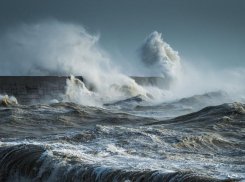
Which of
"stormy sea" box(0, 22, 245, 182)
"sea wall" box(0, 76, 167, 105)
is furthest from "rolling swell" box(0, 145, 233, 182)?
"sea wall" box(0, 76, 167, 105)

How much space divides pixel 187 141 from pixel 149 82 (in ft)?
54.4

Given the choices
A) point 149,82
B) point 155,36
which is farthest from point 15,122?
point 155,36

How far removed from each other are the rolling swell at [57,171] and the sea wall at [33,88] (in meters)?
9.96

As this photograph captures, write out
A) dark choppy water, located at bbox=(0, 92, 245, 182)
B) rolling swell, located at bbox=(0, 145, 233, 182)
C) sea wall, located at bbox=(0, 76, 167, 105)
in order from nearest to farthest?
rolling swell, located at bbox=(0, 145, 233, 182) → dark choppy water, located at bbox=(0, 92, 245, 182) → sea wall, located at bbox=(0, 76, 167, 105)

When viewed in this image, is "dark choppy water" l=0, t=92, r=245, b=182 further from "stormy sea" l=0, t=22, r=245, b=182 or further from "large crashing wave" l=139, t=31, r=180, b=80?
"large crashing wave" l=139, t=31, r=180, b=80

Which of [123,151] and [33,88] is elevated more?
[33,88]

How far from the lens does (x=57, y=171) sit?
2.54 m

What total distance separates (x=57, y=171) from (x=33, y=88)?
11.4 m

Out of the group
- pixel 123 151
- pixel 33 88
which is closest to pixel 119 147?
pixel 123 151

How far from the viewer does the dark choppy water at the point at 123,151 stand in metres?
2.44

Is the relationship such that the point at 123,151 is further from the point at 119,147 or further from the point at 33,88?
the point at 33,88

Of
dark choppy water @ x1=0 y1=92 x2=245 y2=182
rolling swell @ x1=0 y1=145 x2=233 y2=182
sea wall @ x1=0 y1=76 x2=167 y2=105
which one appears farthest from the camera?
sea wall @ x1=0 y1=76 x2=167 y2=105

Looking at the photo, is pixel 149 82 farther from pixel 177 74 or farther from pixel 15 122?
pixel 15 122

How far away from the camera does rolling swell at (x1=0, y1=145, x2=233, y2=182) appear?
226 centimetres
